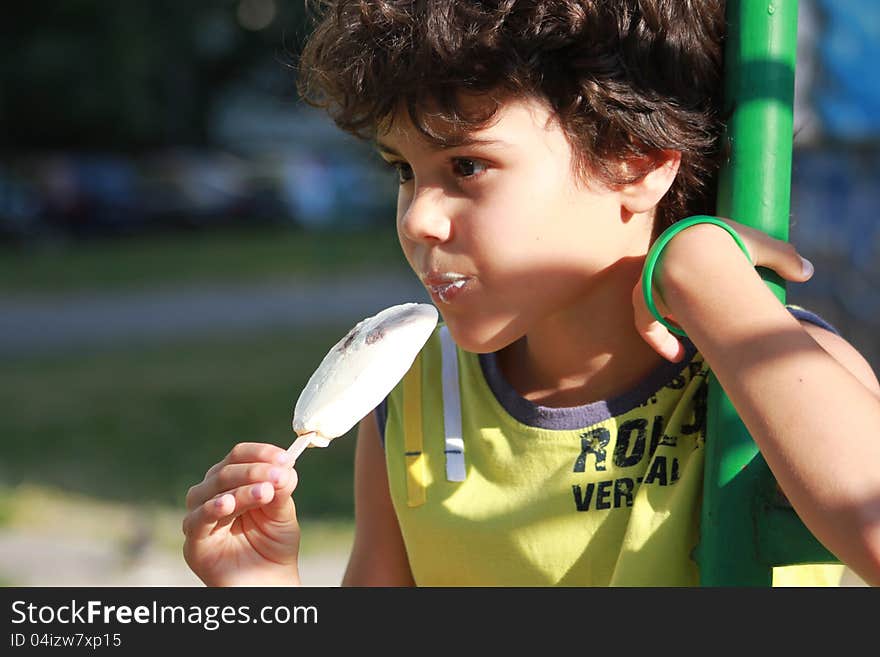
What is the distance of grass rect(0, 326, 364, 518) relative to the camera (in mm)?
5734

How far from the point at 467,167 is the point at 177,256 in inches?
678

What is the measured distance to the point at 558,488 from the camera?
5.98 ft

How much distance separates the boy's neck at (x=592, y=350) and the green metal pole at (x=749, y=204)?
246 millimetres

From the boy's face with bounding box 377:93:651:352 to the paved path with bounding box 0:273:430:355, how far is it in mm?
8044

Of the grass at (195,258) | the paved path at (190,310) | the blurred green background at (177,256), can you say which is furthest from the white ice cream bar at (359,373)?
the grass at (195,258)

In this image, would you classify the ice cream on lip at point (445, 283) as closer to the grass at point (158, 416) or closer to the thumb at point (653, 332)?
the thumb at point (653, 332)

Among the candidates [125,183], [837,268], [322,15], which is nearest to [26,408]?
[837,268]

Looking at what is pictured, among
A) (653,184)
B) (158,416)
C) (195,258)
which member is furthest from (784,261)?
(195,258)

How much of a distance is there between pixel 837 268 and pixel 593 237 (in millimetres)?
5865

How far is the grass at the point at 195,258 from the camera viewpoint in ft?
51.7

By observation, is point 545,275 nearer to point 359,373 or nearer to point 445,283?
point 445,283

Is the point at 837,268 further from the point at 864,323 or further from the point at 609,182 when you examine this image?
→ the point at 609,182
